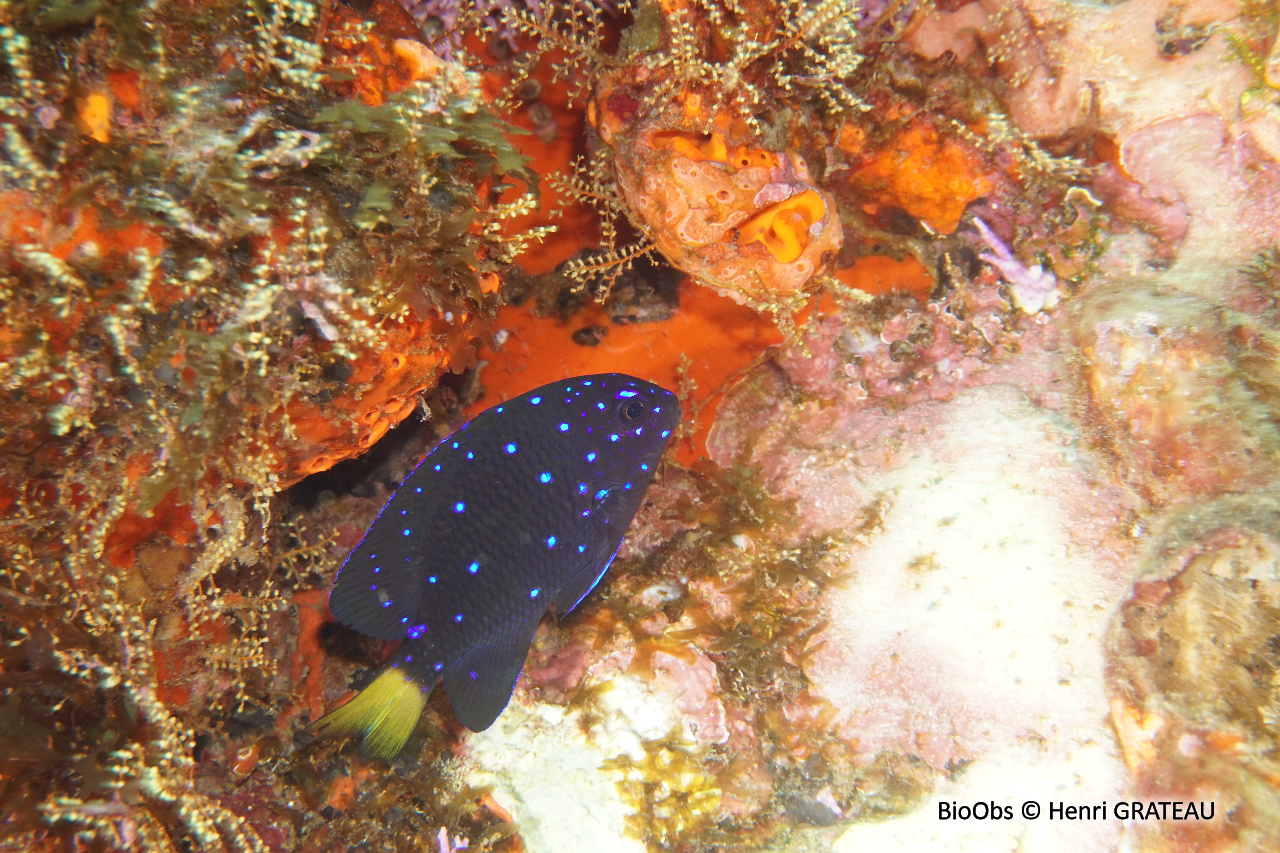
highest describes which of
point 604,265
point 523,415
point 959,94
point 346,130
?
point 959,94

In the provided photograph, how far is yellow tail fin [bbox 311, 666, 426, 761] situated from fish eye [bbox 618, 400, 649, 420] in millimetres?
1665

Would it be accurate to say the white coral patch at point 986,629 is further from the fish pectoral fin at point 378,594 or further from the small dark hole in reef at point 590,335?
the fish pectoral fin at point 378,594

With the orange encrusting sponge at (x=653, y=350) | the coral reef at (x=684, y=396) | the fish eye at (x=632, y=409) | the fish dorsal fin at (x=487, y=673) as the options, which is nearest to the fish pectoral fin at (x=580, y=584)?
the fish dorsal fin at (x=487, y=673)

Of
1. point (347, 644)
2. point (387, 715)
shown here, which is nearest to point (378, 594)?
point (387, 715)

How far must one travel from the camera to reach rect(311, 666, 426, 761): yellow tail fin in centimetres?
279

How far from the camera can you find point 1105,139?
11.4 ft

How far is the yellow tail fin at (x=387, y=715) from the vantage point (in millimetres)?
2789

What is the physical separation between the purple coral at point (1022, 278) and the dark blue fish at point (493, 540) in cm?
245

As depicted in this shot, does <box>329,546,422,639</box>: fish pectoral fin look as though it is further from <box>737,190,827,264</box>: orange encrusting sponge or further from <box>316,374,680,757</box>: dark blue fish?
<box>737,190,827,264</box>: orange encrusting sponge

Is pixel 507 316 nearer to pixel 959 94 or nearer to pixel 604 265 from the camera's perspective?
pixel 604 265

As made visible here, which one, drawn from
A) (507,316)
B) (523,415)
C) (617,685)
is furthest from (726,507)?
(507,316)

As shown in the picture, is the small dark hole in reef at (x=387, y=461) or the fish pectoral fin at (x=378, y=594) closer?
the fish pectoral fin at (x=378, y=594)

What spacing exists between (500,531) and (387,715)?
1.08 m

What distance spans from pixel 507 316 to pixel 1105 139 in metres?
3.91
